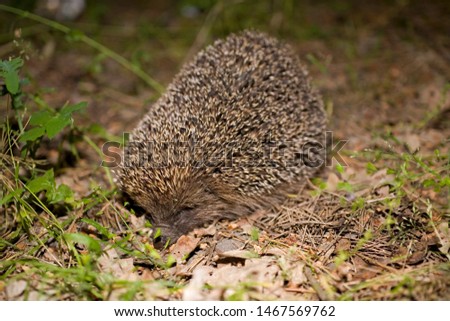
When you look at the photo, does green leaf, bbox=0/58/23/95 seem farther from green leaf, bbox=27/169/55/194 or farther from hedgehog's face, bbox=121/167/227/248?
hedgehog's face, bbox=121/167/227/248

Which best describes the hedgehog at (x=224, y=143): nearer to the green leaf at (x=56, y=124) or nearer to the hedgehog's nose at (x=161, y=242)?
the hedgehog's nose at (x=161, y=242)

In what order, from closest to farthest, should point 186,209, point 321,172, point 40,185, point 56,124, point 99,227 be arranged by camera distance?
1. point 99,227
2. point 40,185
3. point 56,124
4. point 186,209
5. point 321,172

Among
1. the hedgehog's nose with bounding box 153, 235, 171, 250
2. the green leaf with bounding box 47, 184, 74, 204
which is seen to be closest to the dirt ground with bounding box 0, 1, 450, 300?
the hedgehog's nose with bounding box 153, 235, 171, 250

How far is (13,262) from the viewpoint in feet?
11.4

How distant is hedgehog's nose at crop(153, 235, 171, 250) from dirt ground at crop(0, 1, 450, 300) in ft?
0.23

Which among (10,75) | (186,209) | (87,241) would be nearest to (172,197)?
(186,209)

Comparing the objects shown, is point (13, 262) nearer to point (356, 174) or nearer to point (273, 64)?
point (273, 64)

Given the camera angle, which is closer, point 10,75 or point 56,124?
point 10,75

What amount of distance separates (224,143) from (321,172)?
5.06 ft

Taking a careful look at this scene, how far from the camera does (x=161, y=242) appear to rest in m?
4.07

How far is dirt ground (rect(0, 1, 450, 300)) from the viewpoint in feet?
11.1

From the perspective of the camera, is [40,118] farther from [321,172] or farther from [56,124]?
[321,172]

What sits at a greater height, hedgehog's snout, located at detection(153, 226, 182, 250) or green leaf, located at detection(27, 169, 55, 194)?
green leaf, located at detection(27, 169, 55, 194)
